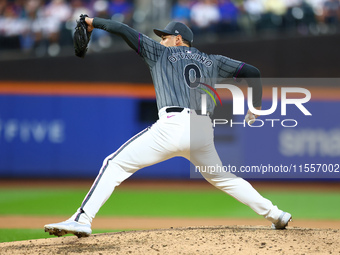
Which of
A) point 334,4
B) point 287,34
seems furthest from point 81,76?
point 334,4

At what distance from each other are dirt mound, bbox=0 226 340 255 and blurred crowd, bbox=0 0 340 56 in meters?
7.20

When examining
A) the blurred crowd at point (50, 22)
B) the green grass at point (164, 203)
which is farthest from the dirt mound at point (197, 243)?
the blurred crowd at point (50, 22)

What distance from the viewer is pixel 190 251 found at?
4.26 m

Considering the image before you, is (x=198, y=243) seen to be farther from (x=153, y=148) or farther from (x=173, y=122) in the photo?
(x=173, y=122)

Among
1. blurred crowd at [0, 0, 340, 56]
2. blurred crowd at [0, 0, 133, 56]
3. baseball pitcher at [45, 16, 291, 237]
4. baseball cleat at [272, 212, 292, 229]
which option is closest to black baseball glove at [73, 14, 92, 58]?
baseball pitcher at [45, 16, 291, 237]

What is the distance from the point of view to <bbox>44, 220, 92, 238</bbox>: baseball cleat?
4.11m

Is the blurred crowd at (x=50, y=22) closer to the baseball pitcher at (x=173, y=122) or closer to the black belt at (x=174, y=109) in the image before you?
the baseball pitcher at (x=173, y=122)

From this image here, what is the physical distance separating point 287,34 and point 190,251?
8.43 meters

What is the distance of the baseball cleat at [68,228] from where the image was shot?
4.11m

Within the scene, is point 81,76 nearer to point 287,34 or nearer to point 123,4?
point 123,4

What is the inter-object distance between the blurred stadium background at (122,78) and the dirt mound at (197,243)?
6.90 m

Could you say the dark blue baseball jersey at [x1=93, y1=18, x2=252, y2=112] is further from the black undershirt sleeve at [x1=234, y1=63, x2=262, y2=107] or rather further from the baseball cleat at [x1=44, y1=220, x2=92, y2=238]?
the baseball cleat at [x1=44, y1=220, x2=92, y2=238]

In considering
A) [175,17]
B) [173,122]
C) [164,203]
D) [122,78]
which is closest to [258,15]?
[175,17]

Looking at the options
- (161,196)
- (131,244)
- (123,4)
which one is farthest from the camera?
(123,4)
